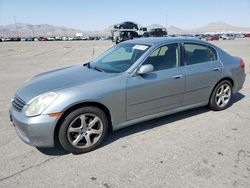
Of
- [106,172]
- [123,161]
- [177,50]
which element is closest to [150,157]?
[123,161]

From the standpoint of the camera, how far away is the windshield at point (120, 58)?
369 cm

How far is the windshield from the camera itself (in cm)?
369

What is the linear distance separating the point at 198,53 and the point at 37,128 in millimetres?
3187

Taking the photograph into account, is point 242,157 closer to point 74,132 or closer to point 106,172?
point 106,172

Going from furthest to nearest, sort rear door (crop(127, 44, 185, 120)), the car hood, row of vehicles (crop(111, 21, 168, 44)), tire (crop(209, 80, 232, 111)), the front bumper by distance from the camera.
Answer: row of vehicles (crop(111, 21, 168, 44)) → tire (crop(209, 80, 232, 111)) → rear door (crop(127, 44, 185, 120)) → the car hood → the front bumper

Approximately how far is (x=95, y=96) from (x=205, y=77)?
227cm

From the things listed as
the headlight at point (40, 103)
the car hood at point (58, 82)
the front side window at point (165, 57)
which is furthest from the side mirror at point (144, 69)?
the headlight at point (40, 103)

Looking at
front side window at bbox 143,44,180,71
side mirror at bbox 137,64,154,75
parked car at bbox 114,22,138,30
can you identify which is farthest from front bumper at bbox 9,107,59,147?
parked car at bbox 114,22,138,30

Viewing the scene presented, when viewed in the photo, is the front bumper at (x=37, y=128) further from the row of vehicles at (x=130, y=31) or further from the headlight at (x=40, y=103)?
the row of vehicles at (x=130, y=31)

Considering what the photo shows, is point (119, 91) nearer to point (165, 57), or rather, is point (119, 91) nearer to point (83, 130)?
point (83, 130)

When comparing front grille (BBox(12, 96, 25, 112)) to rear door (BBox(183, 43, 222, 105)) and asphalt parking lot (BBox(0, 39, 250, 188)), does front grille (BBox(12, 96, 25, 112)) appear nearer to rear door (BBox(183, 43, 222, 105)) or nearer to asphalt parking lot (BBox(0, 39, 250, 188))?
asphalt parking lot (BBox(0, 39, 250, 188))

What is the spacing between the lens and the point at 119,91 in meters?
3.28

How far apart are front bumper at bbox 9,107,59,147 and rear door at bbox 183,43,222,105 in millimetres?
2411

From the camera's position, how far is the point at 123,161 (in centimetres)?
299
